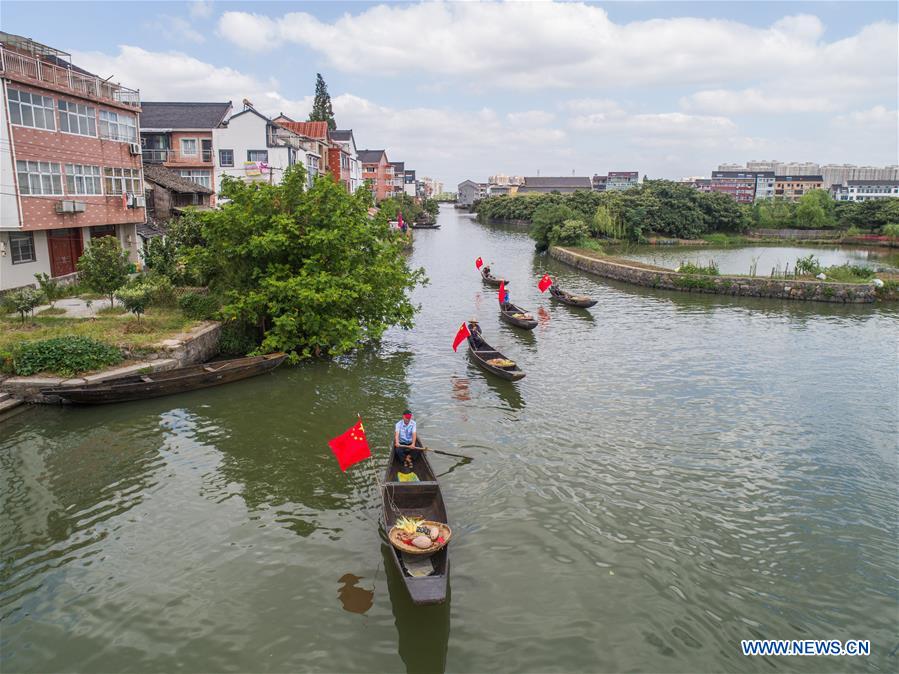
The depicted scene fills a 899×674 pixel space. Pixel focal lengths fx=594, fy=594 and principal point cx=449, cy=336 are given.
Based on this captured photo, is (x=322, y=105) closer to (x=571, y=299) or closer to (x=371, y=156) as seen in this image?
(x=371, y=156)

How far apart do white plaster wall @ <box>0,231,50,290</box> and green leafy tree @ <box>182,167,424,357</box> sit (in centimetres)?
861

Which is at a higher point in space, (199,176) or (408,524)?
(199,176)

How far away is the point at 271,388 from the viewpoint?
21.5 meters

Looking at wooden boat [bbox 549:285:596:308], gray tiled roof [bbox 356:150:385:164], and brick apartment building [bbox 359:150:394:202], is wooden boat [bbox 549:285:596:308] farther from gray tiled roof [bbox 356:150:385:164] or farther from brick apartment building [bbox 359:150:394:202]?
gray tiled roof [bbox 356:150:385:164]

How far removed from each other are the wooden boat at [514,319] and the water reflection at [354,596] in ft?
68.7

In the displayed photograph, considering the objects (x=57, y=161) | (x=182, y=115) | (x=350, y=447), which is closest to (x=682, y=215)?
(x=182, y=115)

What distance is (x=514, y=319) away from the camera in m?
31.5

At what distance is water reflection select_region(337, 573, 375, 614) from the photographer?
1058cm

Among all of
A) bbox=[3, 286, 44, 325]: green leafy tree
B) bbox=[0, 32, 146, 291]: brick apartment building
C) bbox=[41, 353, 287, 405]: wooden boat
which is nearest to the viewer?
bbox=[41, 353, 287, 405]: wooden boat

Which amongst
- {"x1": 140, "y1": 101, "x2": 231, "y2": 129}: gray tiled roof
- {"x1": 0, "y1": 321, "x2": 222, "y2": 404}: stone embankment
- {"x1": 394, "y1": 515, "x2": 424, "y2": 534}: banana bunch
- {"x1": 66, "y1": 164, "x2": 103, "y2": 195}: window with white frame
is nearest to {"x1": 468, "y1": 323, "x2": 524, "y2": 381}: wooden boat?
{"x1": 0, "y1": 321, "x2": 222, "y2": 404}: stone embankment

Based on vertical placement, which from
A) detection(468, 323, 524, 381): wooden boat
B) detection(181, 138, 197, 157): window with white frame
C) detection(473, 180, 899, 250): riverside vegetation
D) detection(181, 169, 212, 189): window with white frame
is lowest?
detection(468, 323, 524, 381): wooden boat

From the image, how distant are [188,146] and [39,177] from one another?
25.2m

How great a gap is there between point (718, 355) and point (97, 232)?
3367 centimetres

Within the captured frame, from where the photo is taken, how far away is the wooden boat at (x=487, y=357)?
2175 cm
